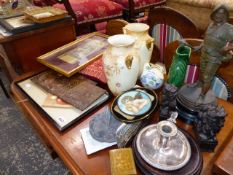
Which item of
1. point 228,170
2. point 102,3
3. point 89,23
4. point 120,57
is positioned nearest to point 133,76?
point 120,57

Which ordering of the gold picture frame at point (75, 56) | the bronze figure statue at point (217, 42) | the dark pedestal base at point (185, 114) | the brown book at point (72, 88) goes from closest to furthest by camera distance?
the bronze figure statue at point (217, 42)
the dark pedestal base at point (185, 114)
the brown book at point (72, 88)
the gold picture frame at point (75, 56)

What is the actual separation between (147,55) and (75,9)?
1133 millimetres

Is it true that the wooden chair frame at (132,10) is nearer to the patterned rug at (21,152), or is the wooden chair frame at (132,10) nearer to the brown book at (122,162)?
the patterned rug at (21,152)

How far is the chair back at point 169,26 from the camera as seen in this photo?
1042mm

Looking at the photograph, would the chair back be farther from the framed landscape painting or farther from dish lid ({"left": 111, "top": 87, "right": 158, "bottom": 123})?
the framed landscape painting

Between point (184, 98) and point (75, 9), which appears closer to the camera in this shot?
point (184, 98)

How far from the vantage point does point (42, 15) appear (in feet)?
3.13

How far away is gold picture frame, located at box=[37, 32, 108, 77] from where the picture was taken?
2.76ft

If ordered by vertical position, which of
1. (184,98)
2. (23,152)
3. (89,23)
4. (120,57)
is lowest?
(23,152)

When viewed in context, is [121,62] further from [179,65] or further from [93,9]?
[93,9]

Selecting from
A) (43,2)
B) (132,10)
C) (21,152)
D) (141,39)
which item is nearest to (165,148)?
(141,39)

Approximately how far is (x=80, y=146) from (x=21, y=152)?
0.89 metres

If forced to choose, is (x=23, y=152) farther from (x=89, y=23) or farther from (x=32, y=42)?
(x=89, y=23)

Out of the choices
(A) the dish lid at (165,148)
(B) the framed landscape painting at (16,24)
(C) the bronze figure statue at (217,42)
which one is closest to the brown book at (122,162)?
(A) the dish lid at (165,148)
